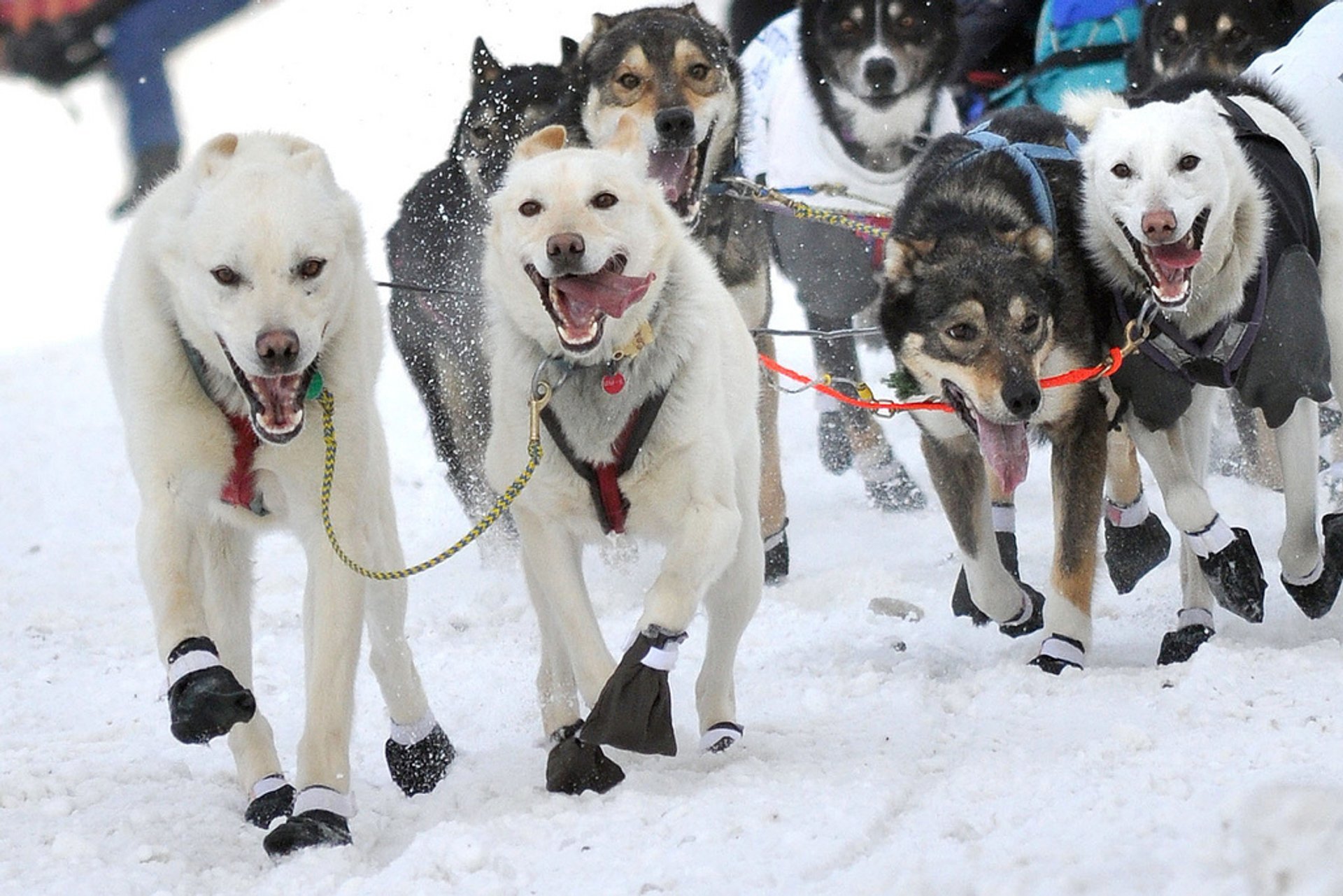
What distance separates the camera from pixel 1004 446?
3.79m

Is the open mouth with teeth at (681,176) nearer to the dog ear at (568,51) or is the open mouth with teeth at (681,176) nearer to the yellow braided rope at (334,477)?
the dog ear at (568,51)

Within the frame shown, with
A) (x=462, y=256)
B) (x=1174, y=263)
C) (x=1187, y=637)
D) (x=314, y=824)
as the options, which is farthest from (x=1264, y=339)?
(x=462, y=256)

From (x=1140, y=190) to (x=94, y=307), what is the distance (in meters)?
9.04

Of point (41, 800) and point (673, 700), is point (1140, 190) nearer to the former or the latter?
point (673, 700)

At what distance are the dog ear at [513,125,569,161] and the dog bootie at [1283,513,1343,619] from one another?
6.44 feet

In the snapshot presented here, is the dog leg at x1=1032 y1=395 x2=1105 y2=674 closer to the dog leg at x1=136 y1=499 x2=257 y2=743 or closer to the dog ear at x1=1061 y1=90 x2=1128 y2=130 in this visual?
the dog ear at x1=1061 y1=90 x2=1128 y2=130

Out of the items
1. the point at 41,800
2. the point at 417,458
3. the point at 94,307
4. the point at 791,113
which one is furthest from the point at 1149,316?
the point at 94,307

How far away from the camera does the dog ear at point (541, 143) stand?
354 centimetres

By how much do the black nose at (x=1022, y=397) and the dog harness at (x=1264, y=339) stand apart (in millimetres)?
370

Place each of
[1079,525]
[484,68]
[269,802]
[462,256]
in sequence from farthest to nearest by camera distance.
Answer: [484,68], [462,256], [1079,525], [269,802]

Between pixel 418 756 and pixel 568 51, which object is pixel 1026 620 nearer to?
pixel 418 756

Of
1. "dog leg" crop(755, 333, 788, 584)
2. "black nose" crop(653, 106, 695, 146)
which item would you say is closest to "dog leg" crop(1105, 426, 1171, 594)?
"dog leg" crop(755, 333, 788, 584)

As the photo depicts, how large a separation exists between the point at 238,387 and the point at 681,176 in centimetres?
281

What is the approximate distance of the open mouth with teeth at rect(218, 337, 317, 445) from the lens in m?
2.88
